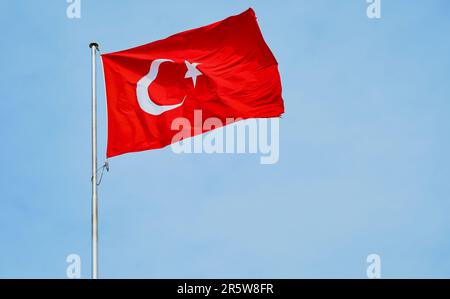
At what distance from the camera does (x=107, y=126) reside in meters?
28.1

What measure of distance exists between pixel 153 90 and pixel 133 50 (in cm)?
150

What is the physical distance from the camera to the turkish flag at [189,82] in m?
28.6

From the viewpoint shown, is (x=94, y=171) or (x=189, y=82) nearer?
(x=94, y=171)

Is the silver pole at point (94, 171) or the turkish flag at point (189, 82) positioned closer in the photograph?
the silver pole at point (94, 171)

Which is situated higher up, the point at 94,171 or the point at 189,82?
the point at 189,82

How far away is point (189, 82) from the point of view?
1193 inches

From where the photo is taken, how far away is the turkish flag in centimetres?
2859

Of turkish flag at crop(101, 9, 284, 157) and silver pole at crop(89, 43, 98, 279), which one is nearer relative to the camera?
silver pole at crop(89, 43, 98, 279)
